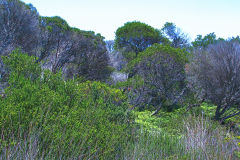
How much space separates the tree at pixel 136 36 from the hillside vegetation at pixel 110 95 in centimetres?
9

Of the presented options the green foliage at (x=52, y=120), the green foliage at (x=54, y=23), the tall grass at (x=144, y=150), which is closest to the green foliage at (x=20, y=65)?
the green foliage at (x=52, y=120)

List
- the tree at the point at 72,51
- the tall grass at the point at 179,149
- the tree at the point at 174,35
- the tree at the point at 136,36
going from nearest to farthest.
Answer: the tall grass at the point at 179,149 → the tree at the point at 72,51 → the tree at the point at 136,36 → the tree at the point at 174,35

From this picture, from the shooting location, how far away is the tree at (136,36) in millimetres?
16500

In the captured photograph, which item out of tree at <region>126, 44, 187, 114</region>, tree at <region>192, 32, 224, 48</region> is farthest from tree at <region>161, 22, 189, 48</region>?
tree at <region>126, 44, 187, 114</region>

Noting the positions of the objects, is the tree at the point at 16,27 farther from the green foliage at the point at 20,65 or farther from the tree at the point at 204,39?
the tree at the point at 204,39

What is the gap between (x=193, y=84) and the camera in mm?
10180

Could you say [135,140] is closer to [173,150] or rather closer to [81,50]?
[173,150]

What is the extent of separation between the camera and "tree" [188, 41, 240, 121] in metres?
8.49

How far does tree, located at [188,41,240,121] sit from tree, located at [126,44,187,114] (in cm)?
80

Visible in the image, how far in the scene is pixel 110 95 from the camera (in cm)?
636

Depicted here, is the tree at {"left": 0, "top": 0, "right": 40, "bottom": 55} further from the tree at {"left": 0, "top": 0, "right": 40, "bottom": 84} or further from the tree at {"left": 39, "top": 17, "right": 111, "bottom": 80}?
the tree at {"left": 39, "top": 17, "right": 111, "bottom": 80}

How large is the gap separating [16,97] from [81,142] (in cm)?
147

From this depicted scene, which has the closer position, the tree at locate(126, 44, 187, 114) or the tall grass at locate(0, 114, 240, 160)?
the tall grass at locate(0, 114, 240, 160)

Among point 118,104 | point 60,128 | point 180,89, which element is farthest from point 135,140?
point 180,89
